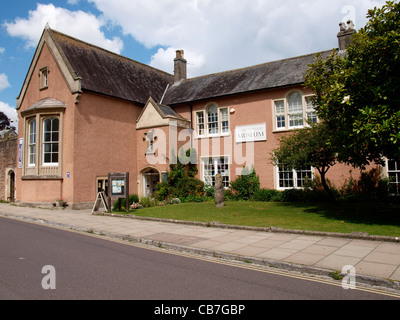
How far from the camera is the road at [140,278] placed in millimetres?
4918

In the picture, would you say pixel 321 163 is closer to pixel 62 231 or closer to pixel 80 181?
pixel 62 231

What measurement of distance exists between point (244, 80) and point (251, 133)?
14.0 feet

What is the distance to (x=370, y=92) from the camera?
32.3 ft

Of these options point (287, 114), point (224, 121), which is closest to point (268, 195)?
point (287, 114)

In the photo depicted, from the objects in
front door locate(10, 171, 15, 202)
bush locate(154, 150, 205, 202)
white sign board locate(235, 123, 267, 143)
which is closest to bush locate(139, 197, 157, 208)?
bush locate(154, 150, 205, 202)

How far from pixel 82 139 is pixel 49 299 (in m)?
16.6

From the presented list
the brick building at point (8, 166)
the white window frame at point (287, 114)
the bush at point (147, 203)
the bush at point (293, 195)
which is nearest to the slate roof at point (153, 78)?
the white window frame at point (287, 114)

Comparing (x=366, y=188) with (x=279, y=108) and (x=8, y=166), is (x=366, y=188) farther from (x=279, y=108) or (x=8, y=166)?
(x=8, y=166)

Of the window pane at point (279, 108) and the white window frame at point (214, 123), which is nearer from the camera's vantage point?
the window pane at point (279, 108)

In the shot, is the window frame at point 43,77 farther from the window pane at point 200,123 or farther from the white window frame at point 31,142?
the window pane at point 200,123

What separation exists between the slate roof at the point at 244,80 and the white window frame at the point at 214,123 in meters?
1.03

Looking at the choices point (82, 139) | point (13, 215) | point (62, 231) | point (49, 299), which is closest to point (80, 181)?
point (82, 139)

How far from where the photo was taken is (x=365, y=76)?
9859mm

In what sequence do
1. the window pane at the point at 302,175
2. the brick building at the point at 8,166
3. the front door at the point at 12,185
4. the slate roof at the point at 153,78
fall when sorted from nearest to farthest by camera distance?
the window pane at the point at 302,175 < the slate roof at the point at 153,78 < the brick building at the point at 8,166 < the front door at the point at 12,185
